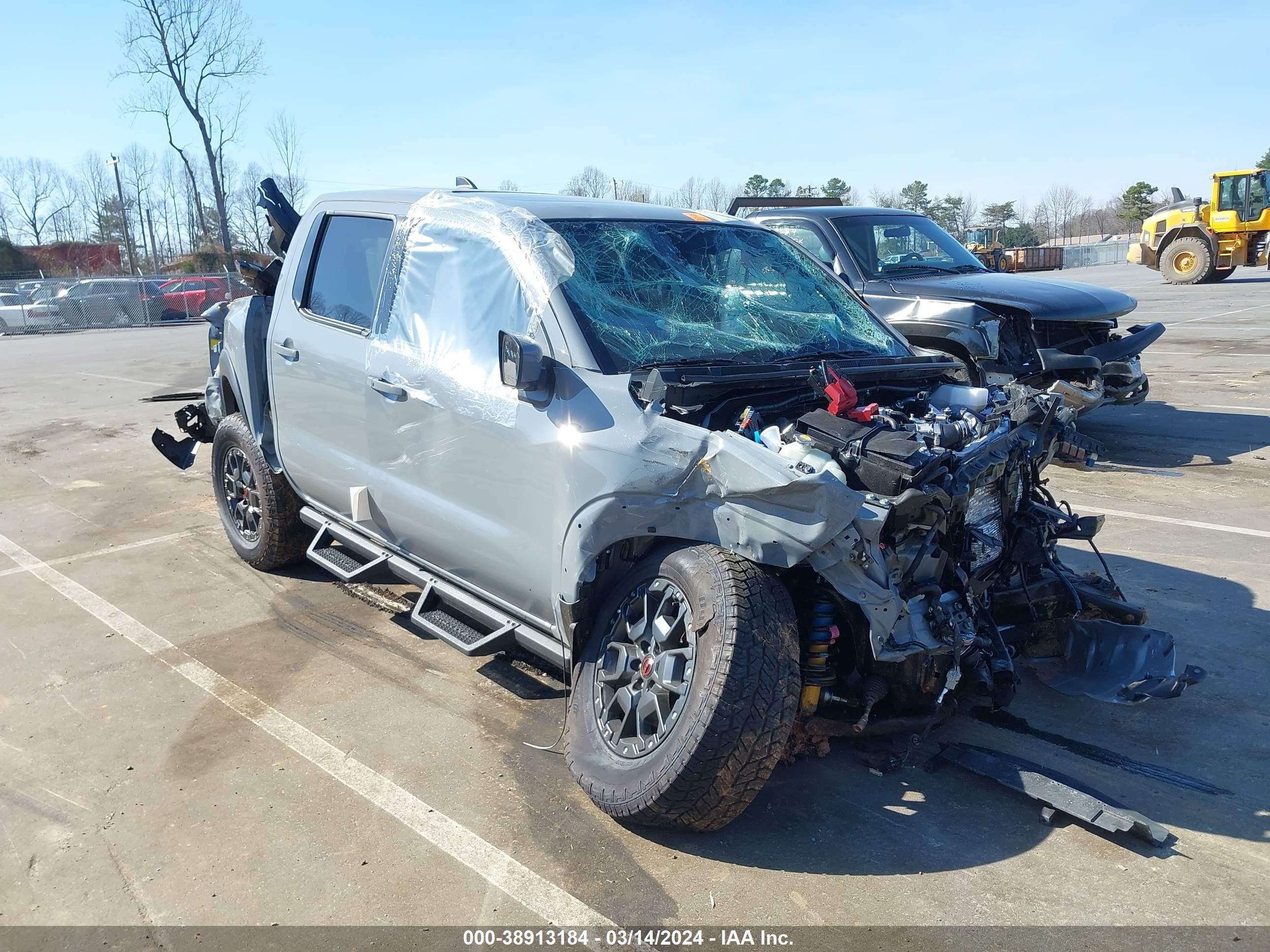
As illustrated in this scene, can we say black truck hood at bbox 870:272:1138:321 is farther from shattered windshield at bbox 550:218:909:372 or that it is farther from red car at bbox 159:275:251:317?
red car at bbox 159:275:251:317

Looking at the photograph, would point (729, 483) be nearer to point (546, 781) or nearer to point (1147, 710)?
point (546, 781)

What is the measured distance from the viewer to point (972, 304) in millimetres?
8148

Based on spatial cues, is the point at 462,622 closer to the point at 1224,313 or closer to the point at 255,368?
the point at 255,368

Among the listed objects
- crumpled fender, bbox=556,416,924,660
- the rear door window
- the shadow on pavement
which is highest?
the rear door window

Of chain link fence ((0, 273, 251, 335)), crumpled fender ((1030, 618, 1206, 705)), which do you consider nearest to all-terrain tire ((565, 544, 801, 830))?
crumpled fender ((1030, 618, 1206, 705))

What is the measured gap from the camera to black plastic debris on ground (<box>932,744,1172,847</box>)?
10.5ft

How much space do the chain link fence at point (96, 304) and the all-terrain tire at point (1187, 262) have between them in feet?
94.7

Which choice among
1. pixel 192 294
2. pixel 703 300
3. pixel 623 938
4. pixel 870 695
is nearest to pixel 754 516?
pixel 870 695

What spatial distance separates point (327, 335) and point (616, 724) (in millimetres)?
2535

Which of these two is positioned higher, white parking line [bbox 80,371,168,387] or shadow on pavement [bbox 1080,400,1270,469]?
white parking line [bbox 80,371,168,387]

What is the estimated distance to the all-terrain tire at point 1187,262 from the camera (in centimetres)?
3006

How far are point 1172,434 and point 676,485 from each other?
26.2ft

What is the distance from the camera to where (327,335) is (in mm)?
4844

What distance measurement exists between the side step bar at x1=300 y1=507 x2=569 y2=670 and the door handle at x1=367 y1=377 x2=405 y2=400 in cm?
78
